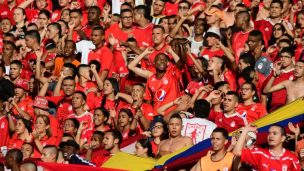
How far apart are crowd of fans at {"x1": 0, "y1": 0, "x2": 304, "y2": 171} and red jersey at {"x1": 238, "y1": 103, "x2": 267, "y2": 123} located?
0.01 metres

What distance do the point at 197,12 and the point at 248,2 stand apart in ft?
3.32

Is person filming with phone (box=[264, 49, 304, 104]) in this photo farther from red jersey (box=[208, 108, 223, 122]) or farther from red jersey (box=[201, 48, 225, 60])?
red jersey (box=[201, 48, 225, 60])

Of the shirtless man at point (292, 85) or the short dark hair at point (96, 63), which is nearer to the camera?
the shirtless man at point (292, 85)

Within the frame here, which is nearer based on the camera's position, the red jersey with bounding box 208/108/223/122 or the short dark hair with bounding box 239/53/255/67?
the red jersey with bounding box 208/108/223/122

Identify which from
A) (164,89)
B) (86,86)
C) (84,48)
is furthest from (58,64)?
(164,89)

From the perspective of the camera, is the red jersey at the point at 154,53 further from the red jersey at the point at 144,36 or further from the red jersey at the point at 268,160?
the red jersey at the point at 268,160

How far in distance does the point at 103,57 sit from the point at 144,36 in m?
0.82

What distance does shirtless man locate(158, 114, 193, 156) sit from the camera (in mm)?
17500

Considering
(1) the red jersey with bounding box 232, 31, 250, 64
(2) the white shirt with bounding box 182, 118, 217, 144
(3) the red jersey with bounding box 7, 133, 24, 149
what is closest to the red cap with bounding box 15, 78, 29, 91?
(3) the red jersey with bounding box 7, 133, 24, 149

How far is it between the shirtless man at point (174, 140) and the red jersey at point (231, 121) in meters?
0.61

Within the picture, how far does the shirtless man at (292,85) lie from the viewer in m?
18.2

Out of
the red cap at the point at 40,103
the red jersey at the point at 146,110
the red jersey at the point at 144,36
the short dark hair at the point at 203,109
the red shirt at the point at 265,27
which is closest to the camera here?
the short dark hair at the point at 203,109

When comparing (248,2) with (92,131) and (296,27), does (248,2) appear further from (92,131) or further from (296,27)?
(92,131)

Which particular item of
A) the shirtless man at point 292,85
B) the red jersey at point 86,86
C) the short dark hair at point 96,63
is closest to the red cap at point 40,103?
the red jersey at point 86,86
